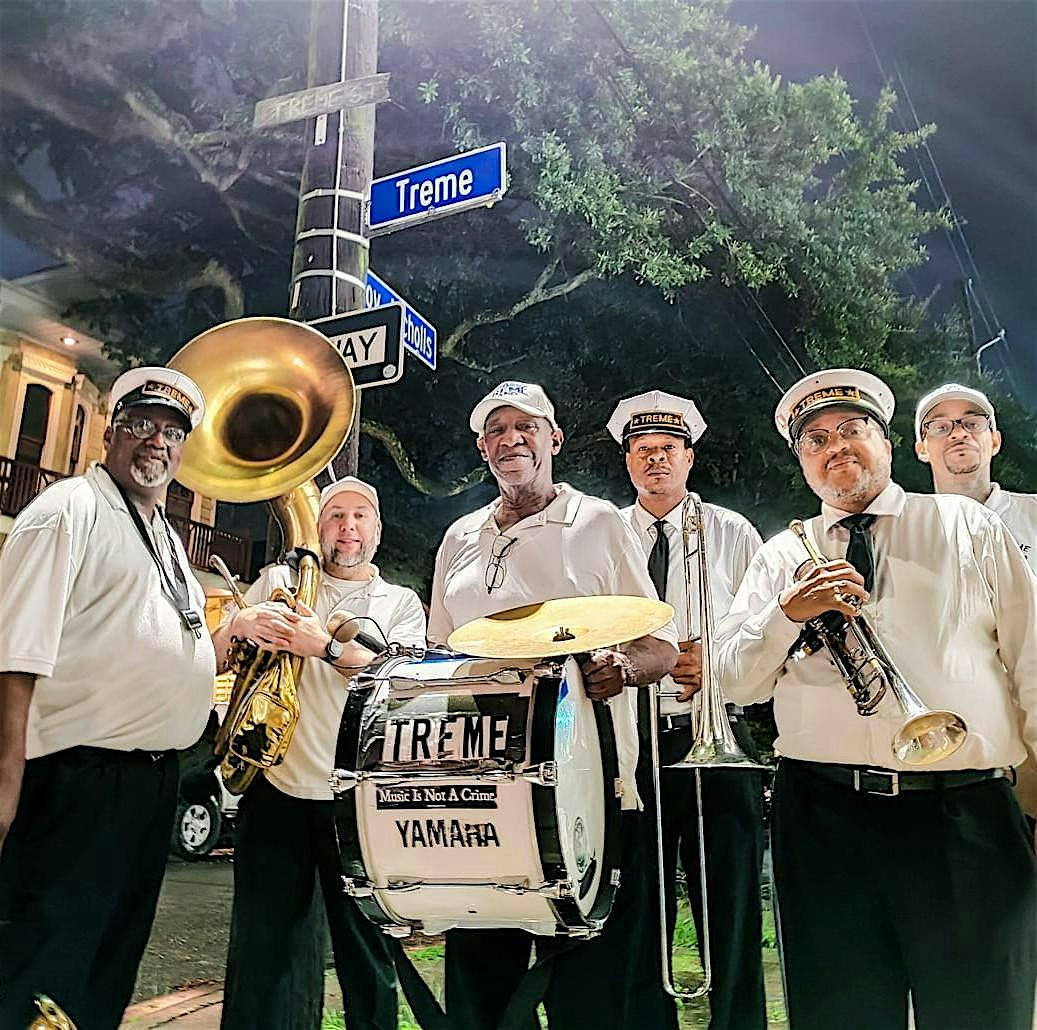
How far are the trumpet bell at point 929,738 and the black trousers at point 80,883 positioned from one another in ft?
5.65

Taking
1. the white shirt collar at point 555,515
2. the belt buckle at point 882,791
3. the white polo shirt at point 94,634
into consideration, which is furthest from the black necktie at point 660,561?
the white polo shirt at point 94,634

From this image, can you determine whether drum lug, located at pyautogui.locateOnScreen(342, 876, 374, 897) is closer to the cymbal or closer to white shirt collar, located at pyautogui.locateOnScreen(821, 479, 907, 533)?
the cymbal

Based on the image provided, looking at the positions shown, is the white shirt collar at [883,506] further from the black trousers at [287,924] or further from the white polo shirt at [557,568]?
the black trousers at [287,924]

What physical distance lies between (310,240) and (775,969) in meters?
2.53

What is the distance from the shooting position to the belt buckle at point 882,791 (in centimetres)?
195

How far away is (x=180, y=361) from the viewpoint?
9.82 feet

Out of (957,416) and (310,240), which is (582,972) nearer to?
(957,416)

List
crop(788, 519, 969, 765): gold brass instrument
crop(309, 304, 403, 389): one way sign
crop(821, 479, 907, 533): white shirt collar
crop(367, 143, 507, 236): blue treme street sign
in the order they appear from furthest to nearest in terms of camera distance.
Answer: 1. crop(367, 143, 507, 236): blue treme street sign
2. crop(309, 304, 403, 389): one way sign
3. crop(821, 479, 907, 533): white shirt collar
4. crop(788, 519, 969, 765): gold brass instrument

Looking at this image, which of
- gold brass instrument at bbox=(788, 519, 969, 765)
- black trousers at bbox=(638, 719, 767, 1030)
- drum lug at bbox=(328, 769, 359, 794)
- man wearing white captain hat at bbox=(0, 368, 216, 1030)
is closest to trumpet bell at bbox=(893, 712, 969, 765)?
gold brass instrument at bbox=(788, 519, 969, 765)

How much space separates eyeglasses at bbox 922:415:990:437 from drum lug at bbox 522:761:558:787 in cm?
136

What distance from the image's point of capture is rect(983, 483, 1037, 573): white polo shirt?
7.86 feet

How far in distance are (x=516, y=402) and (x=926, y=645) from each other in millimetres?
1112

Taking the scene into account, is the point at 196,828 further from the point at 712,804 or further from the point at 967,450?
the point at 967,450

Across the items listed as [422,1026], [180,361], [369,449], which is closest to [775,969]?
[422,1026]
